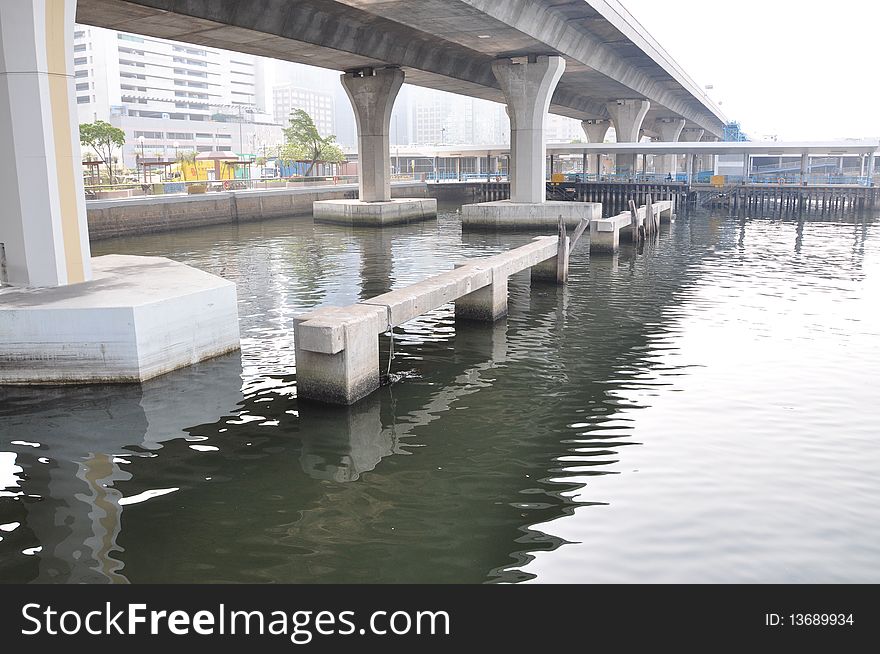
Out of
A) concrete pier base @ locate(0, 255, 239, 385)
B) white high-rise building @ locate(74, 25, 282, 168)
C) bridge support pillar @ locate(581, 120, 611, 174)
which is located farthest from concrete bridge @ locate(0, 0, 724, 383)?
white high-rise building @ locate(74, 25, 282, 168)

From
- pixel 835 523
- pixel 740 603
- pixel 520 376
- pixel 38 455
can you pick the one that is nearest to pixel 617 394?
pixel 520 376

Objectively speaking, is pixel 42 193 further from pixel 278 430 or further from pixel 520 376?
pixel 520 376

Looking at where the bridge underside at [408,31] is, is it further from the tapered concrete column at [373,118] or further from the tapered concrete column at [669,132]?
the tapered concrete column at [669,132]

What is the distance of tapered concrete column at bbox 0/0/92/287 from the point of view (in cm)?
1409

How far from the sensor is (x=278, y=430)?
1134 cm

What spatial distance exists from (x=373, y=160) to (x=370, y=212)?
5186 millimetres

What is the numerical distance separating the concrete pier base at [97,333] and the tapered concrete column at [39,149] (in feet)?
3.01

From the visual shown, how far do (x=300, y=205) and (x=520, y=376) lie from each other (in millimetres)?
48374

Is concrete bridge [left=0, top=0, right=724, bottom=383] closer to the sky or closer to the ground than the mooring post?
closer to the sky

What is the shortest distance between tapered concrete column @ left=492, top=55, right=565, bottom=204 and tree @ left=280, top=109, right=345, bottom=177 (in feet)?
A: 181

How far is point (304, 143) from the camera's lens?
10462 centimetres

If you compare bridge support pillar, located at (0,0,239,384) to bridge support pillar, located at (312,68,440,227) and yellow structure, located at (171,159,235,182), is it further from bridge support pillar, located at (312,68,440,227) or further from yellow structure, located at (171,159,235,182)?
yellow structure, located at (171,159,235,182)

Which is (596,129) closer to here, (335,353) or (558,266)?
(558,266)

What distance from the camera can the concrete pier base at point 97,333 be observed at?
42.3ft
